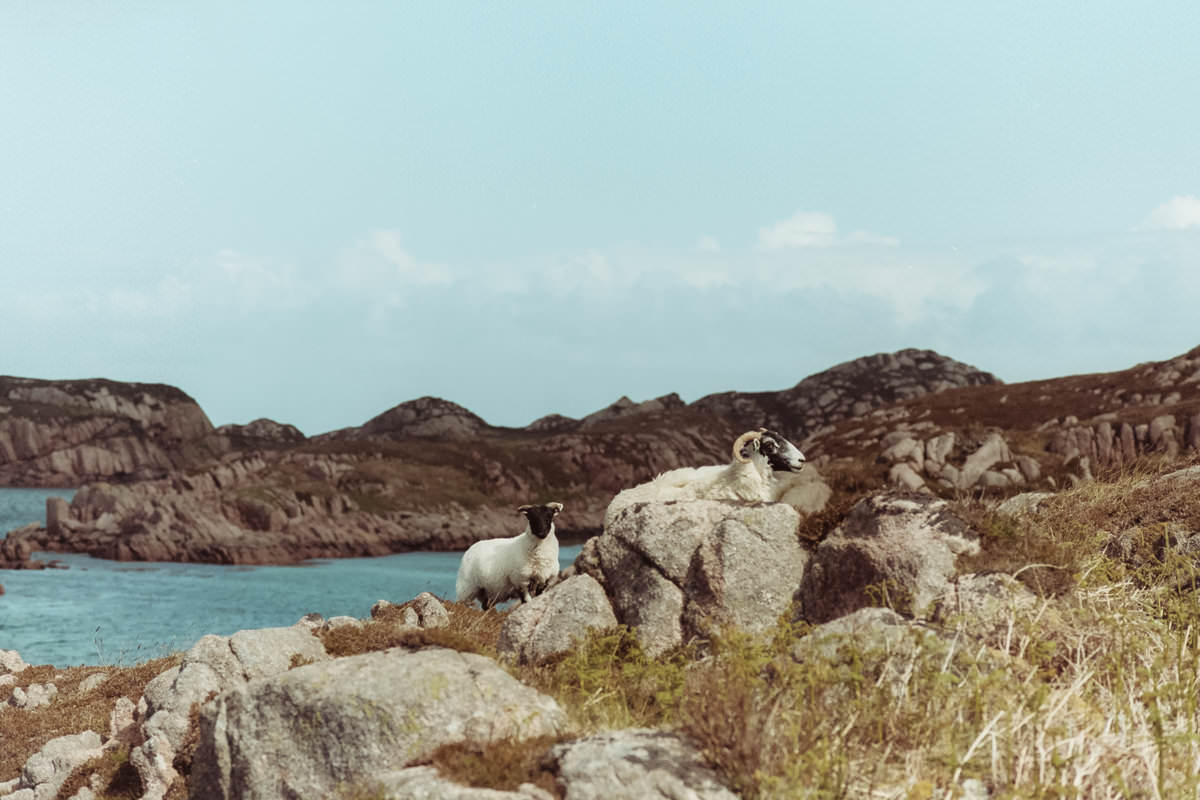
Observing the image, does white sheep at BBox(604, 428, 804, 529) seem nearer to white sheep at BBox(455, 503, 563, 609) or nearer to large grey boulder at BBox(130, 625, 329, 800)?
white sheep at BBox(455, 503, 563, 609)

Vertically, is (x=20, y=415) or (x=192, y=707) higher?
(x=20, y=415)

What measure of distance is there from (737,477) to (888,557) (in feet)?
18.1

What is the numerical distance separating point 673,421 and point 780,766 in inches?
6762

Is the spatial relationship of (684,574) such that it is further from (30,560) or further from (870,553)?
(30,560)

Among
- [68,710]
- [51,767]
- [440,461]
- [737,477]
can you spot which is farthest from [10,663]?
[440,461]

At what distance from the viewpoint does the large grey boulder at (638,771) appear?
6840mm

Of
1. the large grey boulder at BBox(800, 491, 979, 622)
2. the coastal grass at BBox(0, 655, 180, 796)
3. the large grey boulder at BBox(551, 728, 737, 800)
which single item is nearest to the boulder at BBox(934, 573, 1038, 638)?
the large grey boulder at BBox(800, 491, 979, 622)

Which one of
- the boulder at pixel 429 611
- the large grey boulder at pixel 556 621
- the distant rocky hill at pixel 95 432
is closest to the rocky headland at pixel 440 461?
the distant rocky hill at pixel 95 432

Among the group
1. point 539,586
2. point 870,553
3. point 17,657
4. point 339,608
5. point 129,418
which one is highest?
point 129,418

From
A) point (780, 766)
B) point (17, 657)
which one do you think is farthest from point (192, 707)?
point (17, 657)

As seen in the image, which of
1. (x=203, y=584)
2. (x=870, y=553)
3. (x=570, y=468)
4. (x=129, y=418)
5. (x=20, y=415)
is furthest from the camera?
(x=129, y=418)

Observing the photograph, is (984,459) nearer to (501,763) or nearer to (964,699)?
(964,699)

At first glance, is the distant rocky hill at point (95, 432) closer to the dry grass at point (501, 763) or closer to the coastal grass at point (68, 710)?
the coastal grass at point (68, 710)

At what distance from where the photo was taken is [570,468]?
150000 mm
